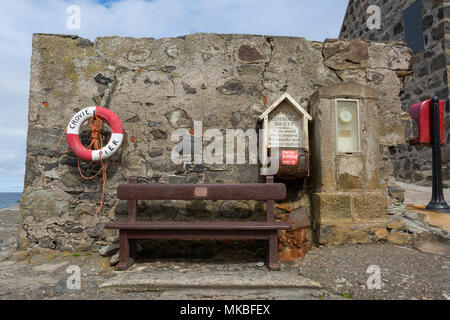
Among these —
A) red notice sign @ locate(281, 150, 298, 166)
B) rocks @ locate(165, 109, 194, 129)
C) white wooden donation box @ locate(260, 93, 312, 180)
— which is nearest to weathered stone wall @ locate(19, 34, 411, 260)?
rocks @ locate(165, 109, 194, 129)

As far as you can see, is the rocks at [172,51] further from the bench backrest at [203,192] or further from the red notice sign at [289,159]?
the red notice sign at [289,159]

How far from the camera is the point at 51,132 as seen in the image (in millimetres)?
3010

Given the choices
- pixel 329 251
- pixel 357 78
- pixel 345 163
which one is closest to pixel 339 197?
pixel 345 163

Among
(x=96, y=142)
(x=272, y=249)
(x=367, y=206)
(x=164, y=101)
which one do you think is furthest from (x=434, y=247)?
(x=96, y=142)

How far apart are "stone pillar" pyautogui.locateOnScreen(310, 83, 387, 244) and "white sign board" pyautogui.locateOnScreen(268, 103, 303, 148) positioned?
0.64ft

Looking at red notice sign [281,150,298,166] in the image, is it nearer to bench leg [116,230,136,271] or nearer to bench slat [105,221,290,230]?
bench slat [105,221,290,230]

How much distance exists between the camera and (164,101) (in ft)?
10.2

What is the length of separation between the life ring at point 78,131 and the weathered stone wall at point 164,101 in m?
0.17

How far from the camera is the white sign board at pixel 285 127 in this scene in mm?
2871

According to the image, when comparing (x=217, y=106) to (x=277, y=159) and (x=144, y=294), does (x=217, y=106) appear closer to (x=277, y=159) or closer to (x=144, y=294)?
(x=277, y=159)

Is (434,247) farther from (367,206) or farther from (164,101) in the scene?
(164,101)

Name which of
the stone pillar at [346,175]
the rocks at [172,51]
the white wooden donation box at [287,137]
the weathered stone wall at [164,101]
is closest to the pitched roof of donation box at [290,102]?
the white wooden donation box at [287,137]

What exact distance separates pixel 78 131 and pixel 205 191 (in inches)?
59.1

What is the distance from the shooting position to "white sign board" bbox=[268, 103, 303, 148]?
9.42ft
